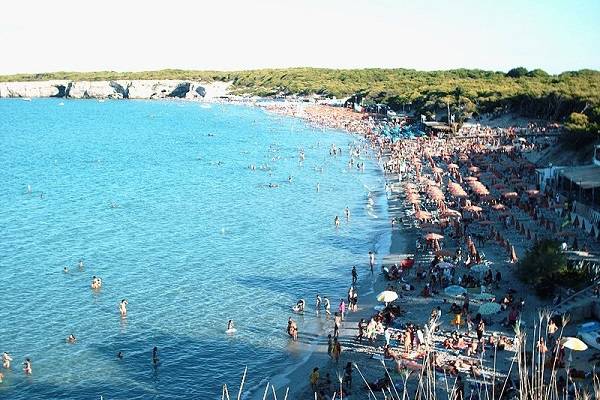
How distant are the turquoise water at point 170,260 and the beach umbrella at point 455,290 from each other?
13.7ft

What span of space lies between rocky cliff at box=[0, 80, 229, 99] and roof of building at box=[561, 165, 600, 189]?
140943mm

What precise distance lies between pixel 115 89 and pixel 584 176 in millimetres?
167125

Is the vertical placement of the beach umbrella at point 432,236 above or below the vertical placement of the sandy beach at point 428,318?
above

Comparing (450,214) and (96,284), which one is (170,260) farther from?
(450,214)

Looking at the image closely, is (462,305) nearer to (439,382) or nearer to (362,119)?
(439,382)

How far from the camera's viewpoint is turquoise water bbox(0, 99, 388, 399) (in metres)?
17.8

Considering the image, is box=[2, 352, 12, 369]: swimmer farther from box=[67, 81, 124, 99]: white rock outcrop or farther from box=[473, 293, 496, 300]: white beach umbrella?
box=[67, 81, 124, 99]: white rock outcrop

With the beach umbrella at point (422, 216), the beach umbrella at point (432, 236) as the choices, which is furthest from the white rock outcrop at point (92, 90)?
the beach umbrella at point (432, 236)

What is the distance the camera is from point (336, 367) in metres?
17.1

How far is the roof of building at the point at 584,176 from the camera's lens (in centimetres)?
2764

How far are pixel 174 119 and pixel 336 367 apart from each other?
337 ft

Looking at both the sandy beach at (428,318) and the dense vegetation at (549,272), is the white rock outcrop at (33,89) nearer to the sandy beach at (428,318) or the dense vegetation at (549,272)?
the sandy beach at (428,318)

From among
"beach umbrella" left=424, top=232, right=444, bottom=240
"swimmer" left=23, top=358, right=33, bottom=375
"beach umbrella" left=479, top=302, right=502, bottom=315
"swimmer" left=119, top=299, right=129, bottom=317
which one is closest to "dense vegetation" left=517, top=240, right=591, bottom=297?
"beach umbrella" left=479, top=302, right=502, bottom=315

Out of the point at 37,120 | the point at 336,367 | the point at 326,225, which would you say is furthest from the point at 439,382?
the point at 37,120
